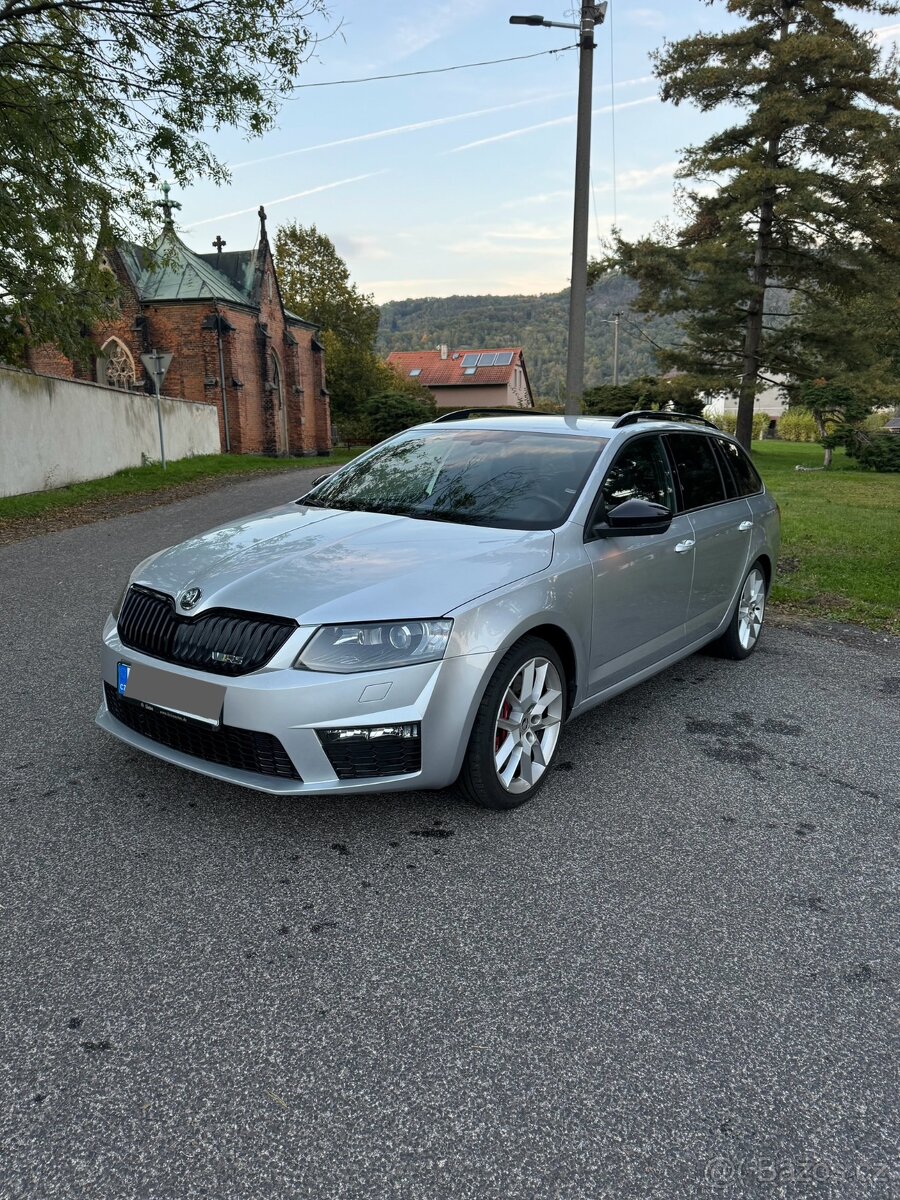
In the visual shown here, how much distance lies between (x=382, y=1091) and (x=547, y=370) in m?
125

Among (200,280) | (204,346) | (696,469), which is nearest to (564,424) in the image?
(696,469)

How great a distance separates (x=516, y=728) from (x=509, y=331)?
133 metres

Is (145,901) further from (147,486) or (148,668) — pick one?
(147,486)

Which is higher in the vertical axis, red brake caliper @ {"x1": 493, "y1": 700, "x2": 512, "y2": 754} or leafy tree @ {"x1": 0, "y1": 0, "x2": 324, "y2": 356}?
leafy tree @ {"x1": 0, "y1": 0, "x2": 324, "y2": 356}

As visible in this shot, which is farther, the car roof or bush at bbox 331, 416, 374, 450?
bush at bbox 331, 416, 374, 450

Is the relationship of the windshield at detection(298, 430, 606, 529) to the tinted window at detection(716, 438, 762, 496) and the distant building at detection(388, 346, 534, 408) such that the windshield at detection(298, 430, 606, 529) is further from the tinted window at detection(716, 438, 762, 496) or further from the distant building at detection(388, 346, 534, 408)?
the distant building at detection(388, 346, 534, 408)

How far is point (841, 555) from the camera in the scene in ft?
32.3

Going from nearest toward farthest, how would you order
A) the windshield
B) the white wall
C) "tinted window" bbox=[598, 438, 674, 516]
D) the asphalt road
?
the asphalt road
the windshield
"tinted window" bbox=[598, 438, 674, 516]
the white wall

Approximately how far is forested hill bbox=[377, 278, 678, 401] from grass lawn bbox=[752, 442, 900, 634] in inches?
3292

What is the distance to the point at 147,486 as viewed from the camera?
57.1 ft

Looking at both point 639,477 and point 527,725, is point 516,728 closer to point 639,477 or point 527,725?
point 527,725

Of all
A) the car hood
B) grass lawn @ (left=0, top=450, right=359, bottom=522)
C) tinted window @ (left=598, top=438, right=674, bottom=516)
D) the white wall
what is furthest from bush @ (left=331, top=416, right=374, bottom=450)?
the car hood

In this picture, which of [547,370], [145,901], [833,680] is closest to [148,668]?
[145,901]

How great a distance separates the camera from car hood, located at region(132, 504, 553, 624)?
10.2 feet
